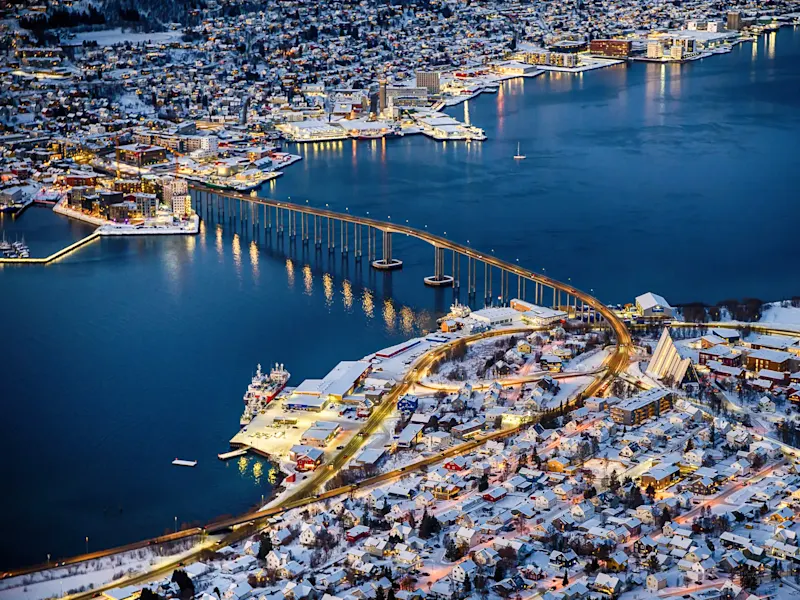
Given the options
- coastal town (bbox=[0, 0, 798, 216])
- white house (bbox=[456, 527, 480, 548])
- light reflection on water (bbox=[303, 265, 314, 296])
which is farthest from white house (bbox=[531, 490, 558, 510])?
coastal town (bbox=[0, 0, 798, 216])

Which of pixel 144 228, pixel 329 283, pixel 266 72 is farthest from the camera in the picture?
pixel 266 72

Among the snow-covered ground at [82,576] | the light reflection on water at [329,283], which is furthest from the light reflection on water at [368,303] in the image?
the snow-covered ground at [82,576]

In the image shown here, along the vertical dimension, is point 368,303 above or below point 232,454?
above

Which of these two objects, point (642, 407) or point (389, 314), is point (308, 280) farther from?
point (642, 407)

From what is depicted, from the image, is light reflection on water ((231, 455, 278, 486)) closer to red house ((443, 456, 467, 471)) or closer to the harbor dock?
the harbor dock

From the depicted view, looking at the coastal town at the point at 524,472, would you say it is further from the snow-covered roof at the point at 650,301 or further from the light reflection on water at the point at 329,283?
the light reflection on water at the point at 329,283

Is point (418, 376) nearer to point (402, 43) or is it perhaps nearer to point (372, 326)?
point (372, 326)

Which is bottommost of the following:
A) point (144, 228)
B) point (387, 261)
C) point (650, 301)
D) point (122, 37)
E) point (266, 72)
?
point (144, 228)

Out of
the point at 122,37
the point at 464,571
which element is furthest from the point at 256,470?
the point at 122,37
